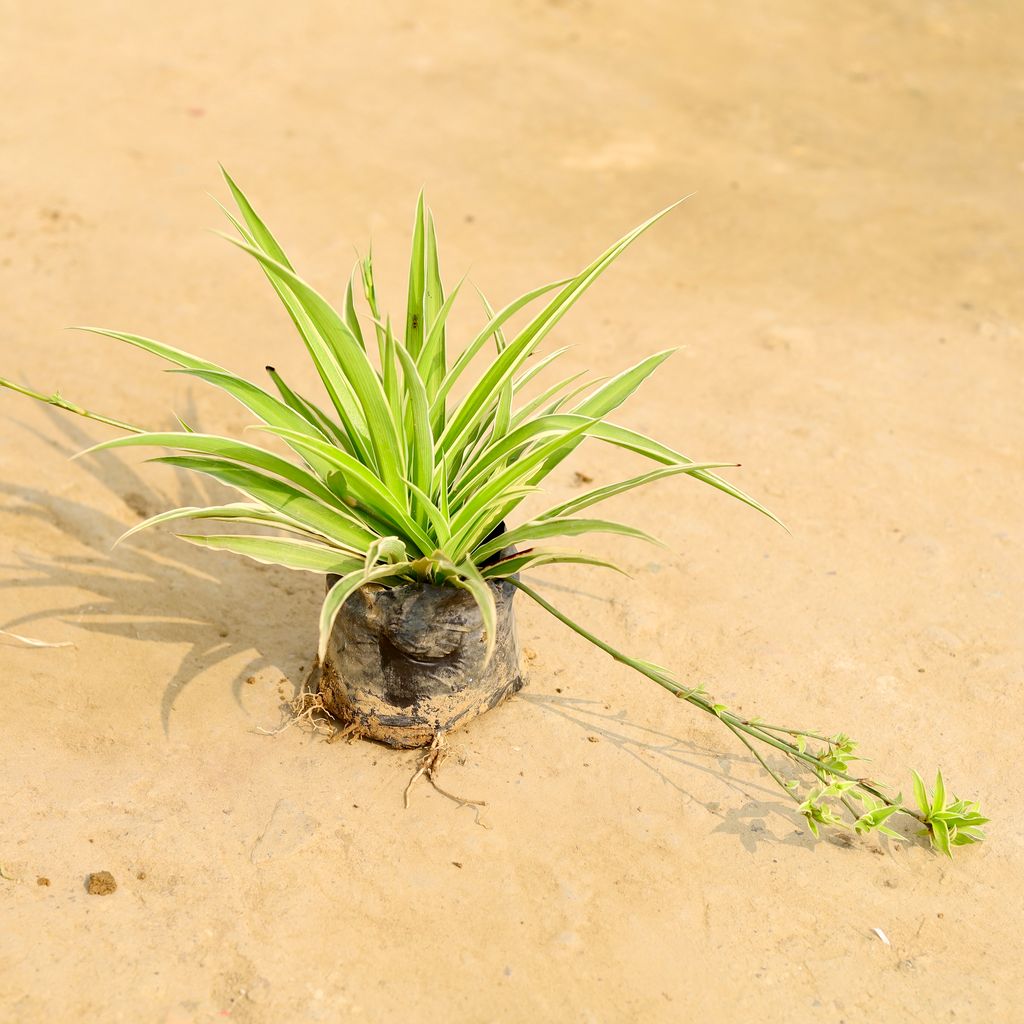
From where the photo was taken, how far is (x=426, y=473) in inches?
93.1

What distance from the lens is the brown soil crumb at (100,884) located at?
7.16 feet

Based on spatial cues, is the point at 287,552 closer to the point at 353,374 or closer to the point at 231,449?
the point at 231,449

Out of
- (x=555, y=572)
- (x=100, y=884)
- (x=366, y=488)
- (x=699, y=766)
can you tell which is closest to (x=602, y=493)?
(x=366, y=488)

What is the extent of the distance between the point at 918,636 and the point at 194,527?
192 cm

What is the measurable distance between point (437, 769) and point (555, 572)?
826 mm

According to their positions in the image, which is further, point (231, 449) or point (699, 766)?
point (699, 766)

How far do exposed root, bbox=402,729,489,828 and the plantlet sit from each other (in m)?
0.34

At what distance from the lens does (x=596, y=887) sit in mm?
2275

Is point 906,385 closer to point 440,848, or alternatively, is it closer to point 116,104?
point 440,848

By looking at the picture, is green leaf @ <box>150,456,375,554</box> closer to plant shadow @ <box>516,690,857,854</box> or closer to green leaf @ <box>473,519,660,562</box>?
green leaf @ <box>473,519,660,562</box>

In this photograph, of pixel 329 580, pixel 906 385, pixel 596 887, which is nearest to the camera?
pixel 596 887

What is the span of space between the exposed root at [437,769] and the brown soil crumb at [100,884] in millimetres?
A: 574

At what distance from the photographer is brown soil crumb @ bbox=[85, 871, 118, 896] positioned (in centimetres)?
218

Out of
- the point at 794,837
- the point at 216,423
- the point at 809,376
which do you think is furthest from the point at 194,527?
the point at 809,376
